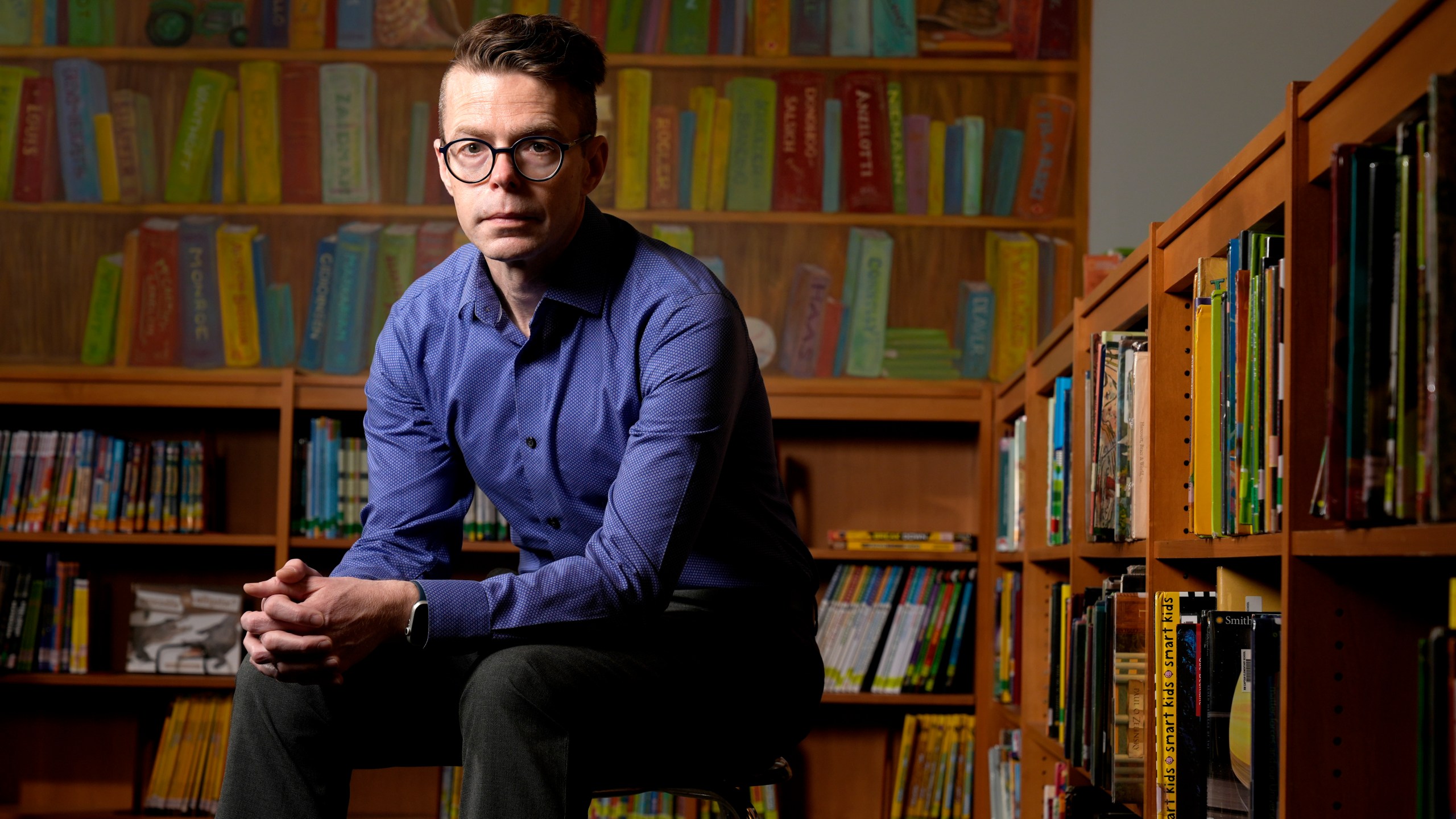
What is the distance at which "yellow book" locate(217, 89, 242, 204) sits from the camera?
3.34 meters

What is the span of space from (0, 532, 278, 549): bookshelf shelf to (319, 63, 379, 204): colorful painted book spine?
907mm

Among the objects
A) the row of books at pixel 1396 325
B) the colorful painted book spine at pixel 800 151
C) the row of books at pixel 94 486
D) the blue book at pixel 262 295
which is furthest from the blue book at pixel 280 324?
the row of books at pixel 1396 325

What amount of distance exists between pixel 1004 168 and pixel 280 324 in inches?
75.9

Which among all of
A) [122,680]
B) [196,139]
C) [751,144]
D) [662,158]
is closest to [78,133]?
[196,139]

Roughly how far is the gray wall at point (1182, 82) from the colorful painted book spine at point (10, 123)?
2.79 metres

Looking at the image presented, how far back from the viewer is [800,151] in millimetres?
3348

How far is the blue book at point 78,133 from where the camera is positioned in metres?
3.32

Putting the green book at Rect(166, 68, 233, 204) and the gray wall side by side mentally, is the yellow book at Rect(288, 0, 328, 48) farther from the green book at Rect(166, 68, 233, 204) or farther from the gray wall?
→ the gray wall

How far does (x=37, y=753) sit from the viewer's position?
10.7 ft

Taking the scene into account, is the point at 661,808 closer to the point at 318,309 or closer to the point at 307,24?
the point at 318,309

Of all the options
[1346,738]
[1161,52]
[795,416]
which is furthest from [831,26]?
[1346,738]

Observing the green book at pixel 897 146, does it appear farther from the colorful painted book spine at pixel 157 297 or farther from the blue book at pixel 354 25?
the colorful painted book spine at pixel 157 297

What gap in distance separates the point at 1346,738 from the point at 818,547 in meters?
2.28

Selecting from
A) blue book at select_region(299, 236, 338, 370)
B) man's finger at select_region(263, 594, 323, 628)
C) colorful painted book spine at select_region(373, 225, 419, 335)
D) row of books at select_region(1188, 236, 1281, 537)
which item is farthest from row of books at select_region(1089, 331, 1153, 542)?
blue book at select_region(299, 236, 338, 370)
